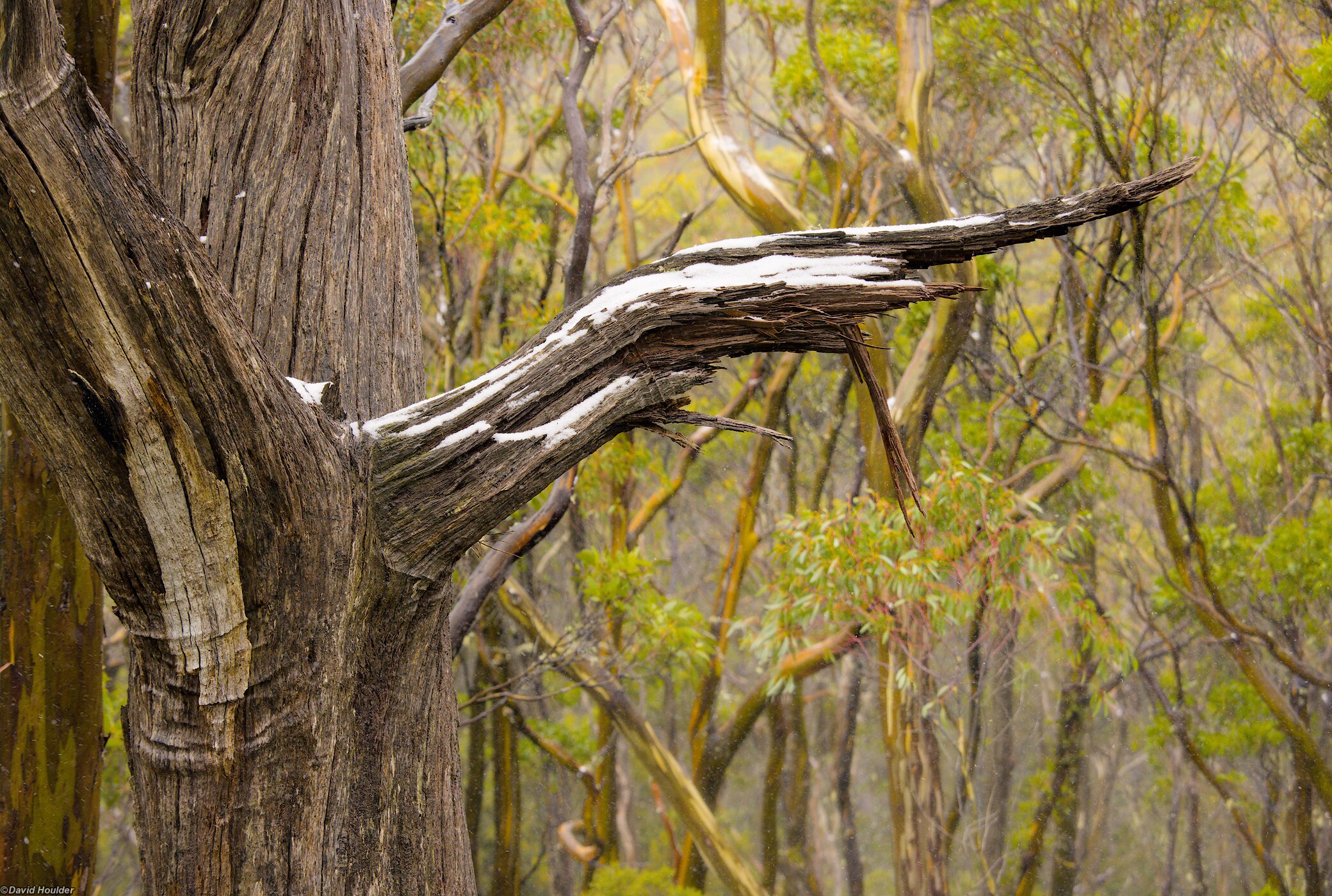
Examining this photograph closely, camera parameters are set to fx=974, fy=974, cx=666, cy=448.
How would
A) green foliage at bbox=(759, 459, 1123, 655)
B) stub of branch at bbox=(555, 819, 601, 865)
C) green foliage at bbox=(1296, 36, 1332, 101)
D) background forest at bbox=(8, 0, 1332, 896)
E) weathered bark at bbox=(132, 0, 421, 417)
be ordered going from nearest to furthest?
weathered bark at bbox=(132, 0, 421, 417) → green foliage at bbox=(1296, 36, 1332, 101) → green foliage at bbox=(759, 459, 1123, 655) → background forest at bbox=(8, 0, 1332, 896) → stub of branch at bbox=(555, 819, 601, 865)

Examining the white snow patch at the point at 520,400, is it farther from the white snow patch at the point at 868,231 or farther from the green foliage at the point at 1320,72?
the green foliage at the point at 1320,72

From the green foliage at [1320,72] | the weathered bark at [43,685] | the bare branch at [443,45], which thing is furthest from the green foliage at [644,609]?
the green foliage at [1320,72]

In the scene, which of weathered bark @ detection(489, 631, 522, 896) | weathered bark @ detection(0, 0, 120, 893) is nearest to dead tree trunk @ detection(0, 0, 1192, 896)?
weathered bark @ detection(0, 0, 120, 893)

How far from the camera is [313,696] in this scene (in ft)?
4.44

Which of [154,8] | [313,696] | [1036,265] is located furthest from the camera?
[1036,265]

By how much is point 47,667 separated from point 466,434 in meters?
2.25

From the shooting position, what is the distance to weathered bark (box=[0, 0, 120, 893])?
9.23ft

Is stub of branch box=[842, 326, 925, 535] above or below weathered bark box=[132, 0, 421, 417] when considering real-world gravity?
below

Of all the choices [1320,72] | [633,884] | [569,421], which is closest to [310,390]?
[569,421]

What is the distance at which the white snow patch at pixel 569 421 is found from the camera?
55.6 inches

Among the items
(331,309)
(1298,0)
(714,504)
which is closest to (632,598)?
(331,309)

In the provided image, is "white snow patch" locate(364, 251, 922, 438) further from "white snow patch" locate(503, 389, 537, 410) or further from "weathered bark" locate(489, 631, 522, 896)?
"weathered bark" locate(489, 631, 522, 896)

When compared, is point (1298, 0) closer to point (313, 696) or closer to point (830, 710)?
point (313, 696)

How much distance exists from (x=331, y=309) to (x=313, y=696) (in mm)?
620
